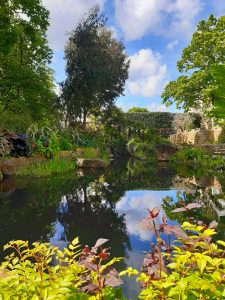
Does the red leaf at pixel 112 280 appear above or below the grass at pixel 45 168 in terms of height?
above

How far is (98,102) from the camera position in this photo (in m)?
22.5

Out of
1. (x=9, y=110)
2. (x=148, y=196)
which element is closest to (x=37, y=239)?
(x=148, y=196)

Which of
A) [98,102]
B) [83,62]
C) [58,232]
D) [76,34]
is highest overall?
[76,34]

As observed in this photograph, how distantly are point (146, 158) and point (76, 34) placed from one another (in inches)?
405

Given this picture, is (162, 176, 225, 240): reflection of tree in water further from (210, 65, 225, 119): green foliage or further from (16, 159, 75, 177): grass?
(16, 159, 75, 177): grass

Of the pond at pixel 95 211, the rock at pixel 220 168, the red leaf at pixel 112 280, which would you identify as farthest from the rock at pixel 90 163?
the red leaf at pixel 112 280

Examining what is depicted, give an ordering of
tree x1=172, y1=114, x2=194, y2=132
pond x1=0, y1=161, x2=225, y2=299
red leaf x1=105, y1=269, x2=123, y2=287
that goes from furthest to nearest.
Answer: tree x1=172, y1=114, x2=194, y2=132 < pond x1=0, y1=161, x2=225, y2=299 < red leaf x1=105, y1=269, x2=123, y2=287

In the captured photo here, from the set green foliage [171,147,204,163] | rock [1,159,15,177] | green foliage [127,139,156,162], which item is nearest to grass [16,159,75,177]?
rock [1,159,15,177]

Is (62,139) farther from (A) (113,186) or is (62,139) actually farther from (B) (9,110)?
(A) (113,186)

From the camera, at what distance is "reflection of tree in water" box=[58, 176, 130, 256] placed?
3.19 meters

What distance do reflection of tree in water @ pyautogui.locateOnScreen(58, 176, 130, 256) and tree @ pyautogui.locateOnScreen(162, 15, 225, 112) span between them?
1973 centimetres

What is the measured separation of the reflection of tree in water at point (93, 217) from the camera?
319 cm

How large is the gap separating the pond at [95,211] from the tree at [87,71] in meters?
13.8

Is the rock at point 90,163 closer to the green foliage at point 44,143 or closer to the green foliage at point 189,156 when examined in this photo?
the green foliage at point 44,143
